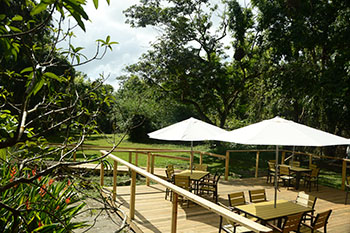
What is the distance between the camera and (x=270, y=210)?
4.92 m

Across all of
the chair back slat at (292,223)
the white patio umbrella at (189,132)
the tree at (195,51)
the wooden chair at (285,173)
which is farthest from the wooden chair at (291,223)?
the tree at (195,51)

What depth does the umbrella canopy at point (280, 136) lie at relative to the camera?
201 inches

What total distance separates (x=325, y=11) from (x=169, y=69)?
8.21m

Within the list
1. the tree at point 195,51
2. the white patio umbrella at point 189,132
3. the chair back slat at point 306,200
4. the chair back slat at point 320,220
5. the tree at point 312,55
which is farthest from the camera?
the tree at point 195,51

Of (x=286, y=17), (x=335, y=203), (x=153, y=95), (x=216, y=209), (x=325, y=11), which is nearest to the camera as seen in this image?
(x=216, y=209)

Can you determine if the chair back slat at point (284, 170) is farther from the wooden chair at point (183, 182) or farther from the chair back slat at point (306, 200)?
the wooden chair at point (183, 182)

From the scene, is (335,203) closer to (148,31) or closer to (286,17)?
(286,17)

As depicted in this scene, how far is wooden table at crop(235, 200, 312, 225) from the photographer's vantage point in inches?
180

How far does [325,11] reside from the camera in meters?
12.9

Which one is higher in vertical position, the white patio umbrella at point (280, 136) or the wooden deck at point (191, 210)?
the white patio umbrella at point (280, 136)

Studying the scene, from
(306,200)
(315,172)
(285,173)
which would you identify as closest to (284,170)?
(285,173)

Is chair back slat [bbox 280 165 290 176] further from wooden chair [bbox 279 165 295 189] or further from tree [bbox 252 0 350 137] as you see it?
tree [bbox 252 0 350 137]

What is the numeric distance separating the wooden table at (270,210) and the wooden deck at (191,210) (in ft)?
2.63

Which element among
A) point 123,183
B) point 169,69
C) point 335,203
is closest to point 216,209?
point 335,203
